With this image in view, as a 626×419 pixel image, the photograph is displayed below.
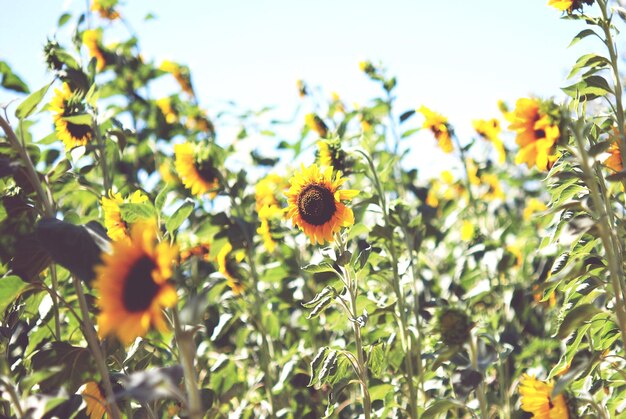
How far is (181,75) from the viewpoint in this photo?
487 cm

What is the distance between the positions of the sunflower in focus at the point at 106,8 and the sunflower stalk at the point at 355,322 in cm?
229

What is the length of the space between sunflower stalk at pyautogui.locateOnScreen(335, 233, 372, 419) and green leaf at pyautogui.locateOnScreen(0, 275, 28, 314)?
33.1 inches

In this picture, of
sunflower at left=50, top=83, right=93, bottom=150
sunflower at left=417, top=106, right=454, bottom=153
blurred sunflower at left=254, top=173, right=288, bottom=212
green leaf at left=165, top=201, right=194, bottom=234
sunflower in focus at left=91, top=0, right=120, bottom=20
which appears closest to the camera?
green leaf at left=165, top=201, right=194, bottom=234

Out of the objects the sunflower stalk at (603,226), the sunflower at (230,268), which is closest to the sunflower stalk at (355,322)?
the sunflower stalk at (603,226)

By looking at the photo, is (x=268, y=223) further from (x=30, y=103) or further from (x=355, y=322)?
(x=30, y=103)

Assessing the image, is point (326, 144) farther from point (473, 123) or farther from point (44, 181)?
point (473, 123)

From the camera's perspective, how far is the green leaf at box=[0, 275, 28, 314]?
1.62 meters

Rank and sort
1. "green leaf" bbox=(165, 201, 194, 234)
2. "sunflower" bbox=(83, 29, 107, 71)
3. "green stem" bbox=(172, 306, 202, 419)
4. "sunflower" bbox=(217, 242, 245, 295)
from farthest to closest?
"sunflower" bbox=(83, 29, 107, 71) < "sunflower" bbox=(217, 242, 245, 295) < "green leaf" bbox=(165, 201, 194, 234) < "green stem" bbox=(172, 306, 202, 419)

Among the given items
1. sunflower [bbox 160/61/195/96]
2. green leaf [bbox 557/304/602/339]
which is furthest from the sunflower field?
sunflower [bbox 160/61/195/96]

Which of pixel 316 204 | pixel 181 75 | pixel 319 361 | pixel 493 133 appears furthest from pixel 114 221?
pixel 181 75

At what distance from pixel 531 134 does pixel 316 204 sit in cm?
71

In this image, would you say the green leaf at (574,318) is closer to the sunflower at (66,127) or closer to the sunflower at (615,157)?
the sunflower at (615,157)

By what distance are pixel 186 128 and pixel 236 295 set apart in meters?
1.51

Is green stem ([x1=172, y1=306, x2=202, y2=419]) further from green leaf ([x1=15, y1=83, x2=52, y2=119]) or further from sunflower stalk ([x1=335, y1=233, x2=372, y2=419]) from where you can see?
green leaf ([x1=15, y1=83, x2=52, y2=119])
